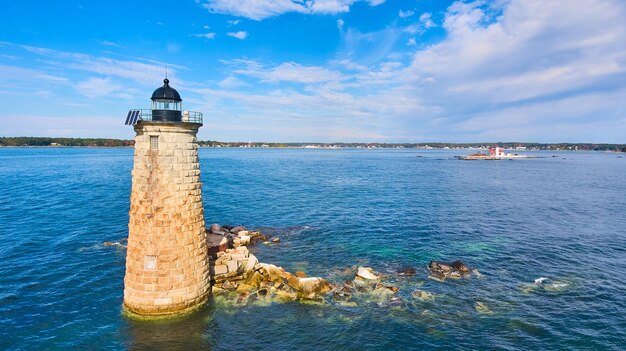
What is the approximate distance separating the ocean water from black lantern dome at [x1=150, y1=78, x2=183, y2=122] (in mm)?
10967

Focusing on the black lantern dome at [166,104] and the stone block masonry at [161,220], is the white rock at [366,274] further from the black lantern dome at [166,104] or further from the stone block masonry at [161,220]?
the black lantern dome at [166,104]

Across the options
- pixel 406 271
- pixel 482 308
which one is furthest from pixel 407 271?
pixel 482 308

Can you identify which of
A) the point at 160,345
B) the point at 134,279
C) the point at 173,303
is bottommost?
the point at 160,345

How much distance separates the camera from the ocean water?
59.5 ft

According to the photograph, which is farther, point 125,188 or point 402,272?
point 125,188

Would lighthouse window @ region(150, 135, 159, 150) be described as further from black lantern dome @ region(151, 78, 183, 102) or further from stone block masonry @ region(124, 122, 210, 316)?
black lantern dome @ region(151, 78, 183, 102)

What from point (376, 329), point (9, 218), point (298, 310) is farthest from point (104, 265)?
point (9, 218)

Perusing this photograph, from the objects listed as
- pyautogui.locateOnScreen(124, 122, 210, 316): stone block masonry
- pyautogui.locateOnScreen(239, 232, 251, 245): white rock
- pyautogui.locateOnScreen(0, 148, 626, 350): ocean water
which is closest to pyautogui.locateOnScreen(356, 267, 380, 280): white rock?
pyautogui.locateOnScreen(0, 148, 626, 350): ocean water

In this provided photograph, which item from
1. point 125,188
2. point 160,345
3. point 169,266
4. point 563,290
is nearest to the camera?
point 160,345

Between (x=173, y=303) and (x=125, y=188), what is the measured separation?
5797 cm

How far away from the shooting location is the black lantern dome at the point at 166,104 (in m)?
18.8

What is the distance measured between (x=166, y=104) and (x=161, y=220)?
6268mm

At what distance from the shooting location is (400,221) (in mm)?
43094

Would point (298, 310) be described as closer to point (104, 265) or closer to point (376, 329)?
point (376, 329)
